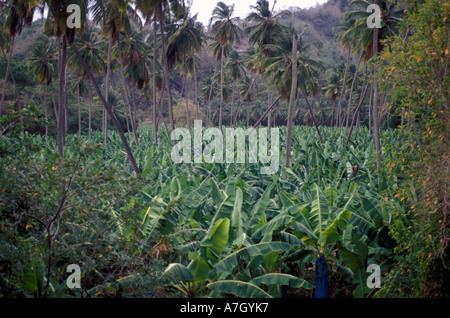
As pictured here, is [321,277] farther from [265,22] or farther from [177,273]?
[265,22]

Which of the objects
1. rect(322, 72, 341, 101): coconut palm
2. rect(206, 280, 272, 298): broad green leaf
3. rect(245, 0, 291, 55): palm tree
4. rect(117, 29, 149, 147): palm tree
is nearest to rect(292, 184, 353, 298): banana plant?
rect(206, 280, 272, 298): broad green leaf

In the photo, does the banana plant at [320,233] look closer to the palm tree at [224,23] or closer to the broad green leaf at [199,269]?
the broad green leaf at [199,269]

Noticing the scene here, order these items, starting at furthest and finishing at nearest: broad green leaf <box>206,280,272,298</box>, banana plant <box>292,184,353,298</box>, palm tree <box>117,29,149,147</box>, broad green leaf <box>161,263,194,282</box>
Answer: palm tree <box>117,29,149,147</box>
banana plant <box>292,184,353,298</box>
broad green leaf <box>206,280,272,298</box>
broad green leaf <box>161,263,194,282</box>

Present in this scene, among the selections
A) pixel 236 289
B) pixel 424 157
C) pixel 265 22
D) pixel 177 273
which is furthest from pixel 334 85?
pixel 177 273

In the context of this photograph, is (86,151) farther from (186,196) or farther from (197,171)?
(197,171)

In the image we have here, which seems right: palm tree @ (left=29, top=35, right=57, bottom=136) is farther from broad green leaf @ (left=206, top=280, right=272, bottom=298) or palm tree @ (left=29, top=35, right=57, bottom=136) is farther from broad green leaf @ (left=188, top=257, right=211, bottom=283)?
broad green leaf @ (left=206, top=280, right=272, bottom=298)

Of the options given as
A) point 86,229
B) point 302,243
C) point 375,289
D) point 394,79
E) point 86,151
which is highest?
point 394,79

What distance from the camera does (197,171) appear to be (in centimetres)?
1471

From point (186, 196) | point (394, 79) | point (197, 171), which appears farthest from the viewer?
point (197, 171)

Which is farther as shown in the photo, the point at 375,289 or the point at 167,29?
the point at 167,29

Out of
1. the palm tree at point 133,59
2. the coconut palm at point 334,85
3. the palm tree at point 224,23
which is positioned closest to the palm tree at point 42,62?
the palm tree at point 133,59

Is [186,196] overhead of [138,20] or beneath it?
beneath

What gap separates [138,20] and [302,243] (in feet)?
80.6
